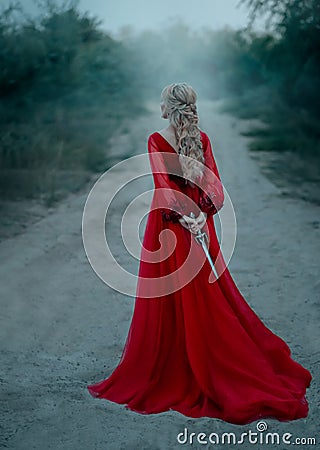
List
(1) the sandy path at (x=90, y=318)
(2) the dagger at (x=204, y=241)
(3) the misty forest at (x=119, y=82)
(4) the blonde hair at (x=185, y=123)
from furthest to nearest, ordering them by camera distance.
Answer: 1. (3) the misty forest at (x=119, y=82)
2. (2) the dagger at (x=204, y=241)
3. (4) the blonde hair at (x=185, y=123)
4. (1) the sandy path at (x=90, y=318)

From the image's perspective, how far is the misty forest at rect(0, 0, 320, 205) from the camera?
11.0 m

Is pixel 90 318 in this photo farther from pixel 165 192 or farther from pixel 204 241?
pixel 165 192

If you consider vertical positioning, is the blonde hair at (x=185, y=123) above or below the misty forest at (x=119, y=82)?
below

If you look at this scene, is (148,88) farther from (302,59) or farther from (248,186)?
(248,186)

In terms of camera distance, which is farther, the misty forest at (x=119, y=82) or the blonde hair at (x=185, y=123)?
the misty forest at (x=119, y=82)

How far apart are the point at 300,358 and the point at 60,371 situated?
156 centimetres

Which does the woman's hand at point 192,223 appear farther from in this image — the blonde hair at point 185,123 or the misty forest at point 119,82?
the misty forest at point 119,82

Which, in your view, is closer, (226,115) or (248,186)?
(248,186)

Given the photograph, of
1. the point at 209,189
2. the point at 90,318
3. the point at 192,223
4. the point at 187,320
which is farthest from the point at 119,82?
the point at 187,320

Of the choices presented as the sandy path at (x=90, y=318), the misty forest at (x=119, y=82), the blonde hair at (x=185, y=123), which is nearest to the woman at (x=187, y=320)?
the blonde hair at (x=185, y=123)

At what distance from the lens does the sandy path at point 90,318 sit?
10.1 ft

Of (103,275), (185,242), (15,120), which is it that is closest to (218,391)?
(185,242)

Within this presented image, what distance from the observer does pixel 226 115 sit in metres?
16.7

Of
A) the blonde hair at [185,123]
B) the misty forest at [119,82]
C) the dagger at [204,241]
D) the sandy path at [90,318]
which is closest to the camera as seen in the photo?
the sandy path at [90,318]
